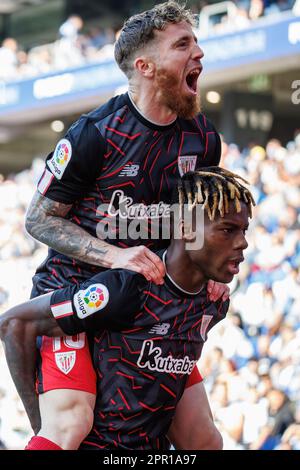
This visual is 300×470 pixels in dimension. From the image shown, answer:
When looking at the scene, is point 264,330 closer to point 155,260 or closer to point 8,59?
point 155,260

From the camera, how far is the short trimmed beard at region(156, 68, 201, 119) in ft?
13.4

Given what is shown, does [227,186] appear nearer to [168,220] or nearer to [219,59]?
[168,220]

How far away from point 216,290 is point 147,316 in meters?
0.41

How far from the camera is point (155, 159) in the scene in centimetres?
412

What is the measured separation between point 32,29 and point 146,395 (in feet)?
53.3

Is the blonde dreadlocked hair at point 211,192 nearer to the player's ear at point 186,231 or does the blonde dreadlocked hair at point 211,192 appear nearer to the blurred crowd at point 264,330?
the player's ear at point 186,231

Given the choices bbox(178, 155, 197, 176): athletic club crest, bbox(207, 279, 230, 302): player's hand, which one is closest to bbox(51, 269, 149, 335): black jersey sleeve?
bbox(207, 279, 230, 302): player's hand

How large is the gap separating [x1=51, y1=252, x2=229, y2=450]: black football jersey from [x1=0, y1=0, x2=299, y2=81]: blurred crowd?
325 inches

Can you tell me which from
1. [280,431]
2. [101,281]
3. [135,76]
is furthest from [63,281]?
[280,431]

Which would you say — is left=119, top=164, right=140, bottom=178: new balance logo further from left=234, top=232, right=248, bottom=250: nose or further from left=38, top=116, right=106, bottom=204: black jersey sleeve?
left=234, top=232, right=248, bottom=250: nose

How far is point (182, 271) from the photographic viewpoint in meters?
4.05

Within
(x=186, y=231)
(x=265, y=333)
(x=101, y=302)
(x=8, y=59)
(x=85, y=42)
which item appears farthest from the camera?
(x=8, y=59)

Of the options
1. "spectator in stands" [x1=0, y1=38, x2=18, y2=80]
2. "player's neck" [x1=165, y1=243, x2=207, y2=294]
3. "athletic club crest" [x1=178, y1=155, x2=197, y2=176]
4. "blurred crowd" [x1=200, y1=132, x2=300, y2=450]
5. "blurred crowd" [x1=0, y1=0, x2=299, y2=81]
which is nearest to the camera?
"player's neck" [x1=165, y1=243, x2=207, y2=294]

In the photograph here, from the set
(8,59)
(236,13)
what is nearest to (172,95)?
(236,13)
